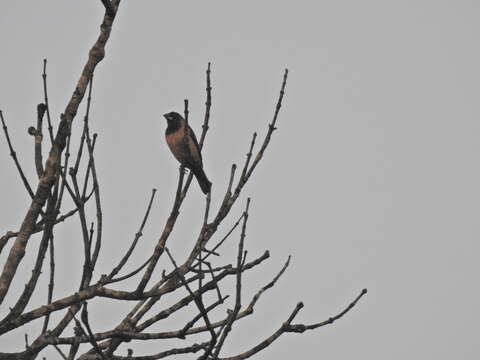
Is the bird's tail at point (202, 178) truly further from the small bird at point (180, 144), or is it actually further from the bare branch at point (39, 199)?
the bare branch at point (39, 199)

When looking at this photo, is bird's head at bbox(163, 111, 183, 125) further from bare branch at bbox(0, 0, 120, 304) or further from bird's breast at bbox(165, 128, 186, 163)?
bare branch at bbox(0, 0, 120, 304)

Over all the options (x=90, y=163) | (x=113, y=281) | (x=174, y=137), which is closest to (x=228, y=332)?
(x=113, y=281)

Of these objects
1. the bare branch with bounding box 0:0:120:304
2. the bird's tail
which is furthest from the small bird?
the bare branch with bounding box 0:0:120:304

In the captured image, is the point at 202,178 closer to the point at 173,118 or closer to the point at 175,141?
the point at 175,141

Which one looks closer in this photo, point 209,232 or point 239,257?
point 239,257

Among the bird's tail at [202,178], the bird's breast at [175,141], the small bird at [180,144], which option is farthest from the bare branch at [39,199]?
the bird's breast at [175,141]

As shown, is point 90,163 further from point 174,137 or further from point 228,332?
point 174,137

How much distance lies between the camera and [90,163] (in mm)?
3301

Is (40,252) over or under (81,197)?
under

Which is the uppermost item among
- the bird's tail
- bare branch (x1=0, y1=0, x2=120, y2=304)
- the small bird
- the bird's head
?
the bird's head

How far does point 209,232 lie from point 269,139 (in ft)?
2.08

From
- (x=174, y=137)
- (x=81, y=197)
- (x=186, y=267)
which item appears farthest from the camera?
(x=174, y=137)

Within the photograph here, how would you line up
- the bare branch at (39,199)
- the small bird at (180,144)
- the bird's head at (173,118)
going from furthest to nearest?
the bird's head at (173,118), the small bird at (180,144), the bare branch at (39,199)

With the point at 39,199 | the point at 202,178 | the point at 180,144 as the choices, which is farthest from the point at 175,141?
the point at 39,199
